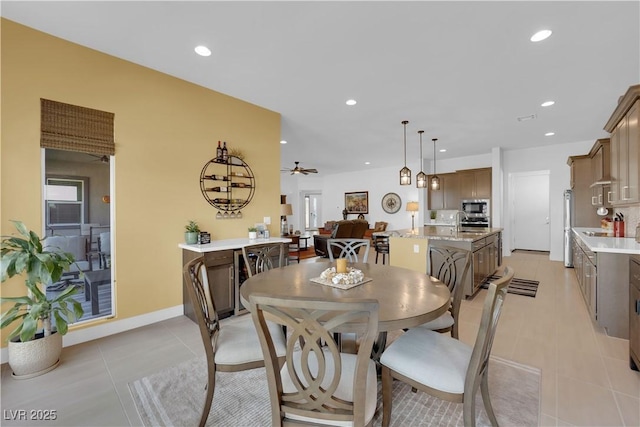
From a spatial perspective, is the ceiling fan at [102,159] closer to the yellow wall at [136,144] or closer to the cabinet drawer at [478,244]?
the yellow wall at [136,144]

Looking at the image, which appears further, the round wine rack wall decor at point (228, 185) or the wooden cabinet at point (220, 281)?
the round wine rack wall decor at point (228, 185)

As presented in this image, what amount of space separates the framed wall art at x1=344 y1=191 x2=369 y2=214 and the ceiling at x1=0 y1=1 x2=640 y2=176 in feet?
18.8

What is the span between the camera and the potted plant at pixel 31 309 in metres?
1.98

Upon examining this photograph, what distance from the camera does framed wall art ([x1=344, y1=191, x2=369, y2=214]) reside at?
400 inches

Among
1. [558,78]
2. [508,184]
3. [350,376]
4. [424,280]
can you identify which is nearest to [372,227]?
[508,184]

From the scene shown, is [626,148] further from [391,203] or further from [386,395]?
[391,203]

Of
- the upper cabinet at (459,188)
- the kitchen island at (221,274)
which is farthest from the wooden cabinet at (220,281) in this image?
the upper cabinet at (459,188)

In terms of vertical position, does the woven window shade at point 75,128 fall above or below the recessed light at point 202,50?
below

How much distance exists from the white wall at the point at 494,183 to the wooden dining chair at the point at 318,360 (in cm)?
668

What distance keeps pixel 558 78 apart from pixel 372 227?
280 inches

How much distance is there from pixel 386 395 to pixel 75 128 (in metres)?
3.34

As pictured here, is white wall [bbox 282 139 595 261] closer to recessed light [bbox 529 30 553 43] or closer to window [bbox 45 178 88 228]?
recessed light [bbox 529 30 553 43]

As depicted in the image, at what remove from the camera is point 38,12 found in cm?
216

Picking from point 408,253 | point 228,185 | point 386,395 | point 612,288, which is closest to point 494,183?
point 408,253
